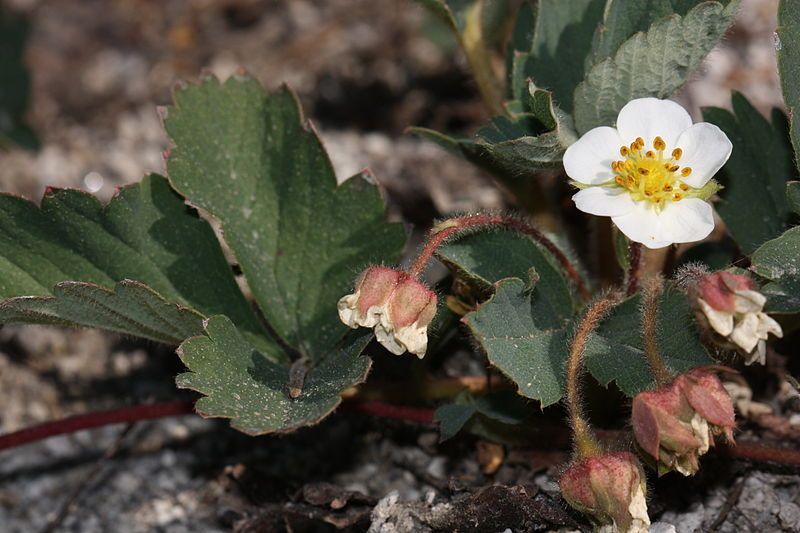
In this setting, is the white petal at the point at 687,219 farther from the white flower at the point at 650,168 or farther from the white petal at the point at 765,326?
the white petal at the point at 765,326

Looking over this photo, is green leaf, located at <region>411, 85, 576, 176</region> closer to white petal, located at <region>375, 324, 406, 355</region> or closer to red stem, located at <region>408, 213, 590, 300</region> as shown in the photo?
red stem, located at <region>408, 213, 590, 300</region>

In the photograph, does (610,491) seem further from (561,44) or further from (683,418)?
(561,44)

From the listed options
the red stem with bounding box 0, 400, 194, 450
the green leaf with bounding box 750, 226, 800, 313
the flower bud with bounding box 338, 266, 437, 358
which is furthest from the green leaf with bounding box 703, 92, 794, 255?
the red stem with bounding box 0, 400, 194, 450

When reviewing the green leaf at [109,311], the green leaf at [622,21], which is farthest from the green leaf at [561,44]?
the green leaf at [109,311]

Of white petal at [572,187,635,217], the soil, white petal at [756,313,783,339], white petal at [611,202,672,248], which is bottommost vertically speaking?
the soil

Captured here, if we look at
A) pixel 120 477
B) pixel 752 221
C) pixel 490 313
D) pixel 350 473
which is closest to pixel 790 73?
pixel 752 221

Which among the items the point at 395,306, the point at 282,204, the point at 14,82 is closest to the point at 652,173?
the point at 395,306
